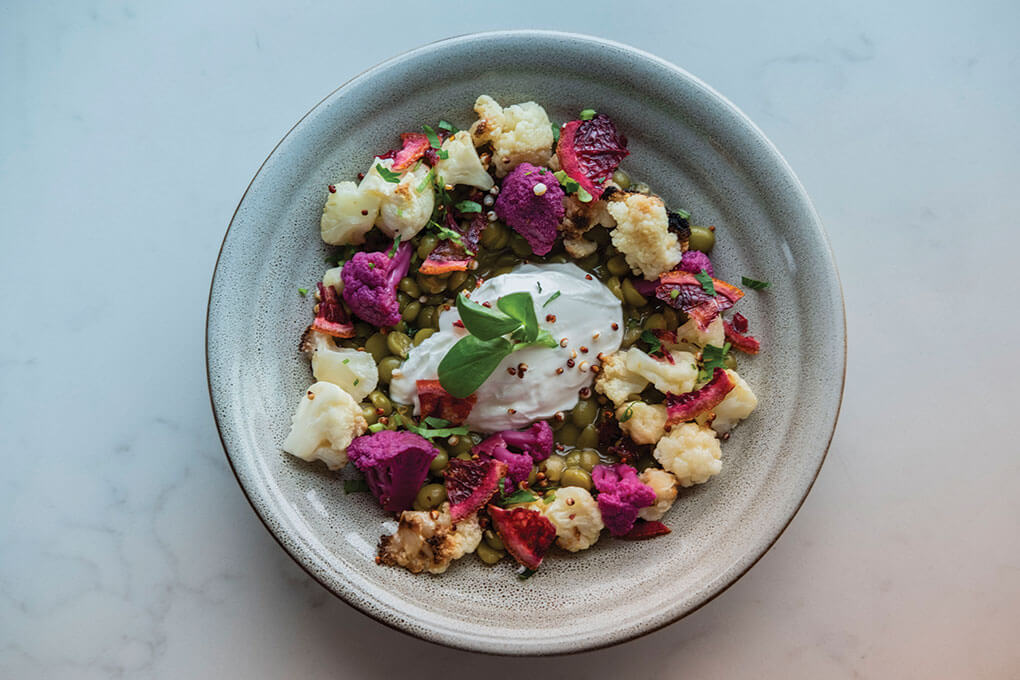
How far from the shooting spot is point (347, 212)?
305 centimetres

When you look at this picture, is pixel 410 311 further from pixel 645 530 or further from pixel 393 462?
pixel 645 530

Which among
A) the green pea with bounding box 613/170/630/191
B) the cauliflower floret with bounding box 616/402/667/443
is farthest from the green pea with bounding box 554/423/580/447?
the green pea with bounding box 613/170/630/191

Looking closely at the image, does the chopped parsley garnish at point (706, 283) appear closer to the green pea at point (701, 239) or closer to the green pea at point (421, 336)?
the green pea at point (701, 239)

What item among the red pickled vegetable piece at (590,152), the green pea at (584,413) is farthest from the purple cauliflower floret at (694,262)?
the green pea at (584,413)

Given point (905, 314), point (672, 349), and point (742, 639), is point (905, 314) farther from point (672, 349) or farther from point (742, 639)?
point (742, 639)

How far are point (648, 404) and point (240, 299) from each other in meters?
1.69

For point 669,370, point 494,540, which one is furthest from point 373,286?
point 669,370

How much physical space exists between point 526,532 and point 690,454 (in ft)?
2.33

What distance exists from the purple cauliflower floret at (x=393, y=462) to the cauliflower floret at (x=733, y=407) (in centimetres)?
113

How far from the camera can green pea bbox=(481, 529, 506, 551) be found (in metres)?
3.04

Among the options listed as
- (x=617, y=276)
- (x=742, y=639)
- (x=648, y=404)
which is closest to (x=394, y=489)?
(x=648, y=404)

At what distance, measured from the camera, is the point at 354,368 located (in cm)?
311

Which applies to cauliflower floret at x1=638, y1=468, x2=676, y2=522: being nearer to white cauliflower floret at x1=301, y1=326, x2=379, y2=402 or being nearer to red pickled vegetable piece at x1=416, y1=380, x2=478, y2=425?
red pickled vegetable piece at x1=416, y1=380, x2=478, y2=425

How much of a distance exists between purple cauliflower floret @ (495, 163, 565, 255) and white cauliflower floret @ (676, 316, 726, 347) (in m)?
0.66
